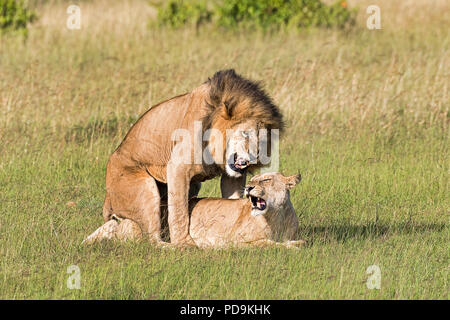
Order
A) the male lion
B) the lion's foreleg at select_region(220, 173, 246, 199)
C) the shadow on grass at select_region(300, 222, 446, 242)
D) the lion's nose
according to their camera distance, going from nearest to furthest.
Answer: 1. the lion's nose
2. the male lion
3. the shadow on grass at select_region(300, 222, 446, 242)
4. the lion's foreleg at select_region(220, 173, 246, 199)

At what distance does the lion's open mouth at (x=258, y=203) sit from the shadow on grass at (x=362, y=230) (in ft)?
1.82

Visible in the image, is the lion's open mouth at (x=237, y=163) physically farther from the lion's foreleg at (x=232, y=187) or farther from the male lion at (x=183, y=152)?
the lion's foreleg at (x=232, y=187)

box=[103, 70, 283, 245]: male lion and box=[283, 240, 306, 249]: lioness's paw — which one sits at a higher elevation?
box=[103, 70, 283, 245]: male lion

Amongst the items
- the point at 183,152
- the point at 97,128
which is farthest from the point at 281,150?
the point at 183,152

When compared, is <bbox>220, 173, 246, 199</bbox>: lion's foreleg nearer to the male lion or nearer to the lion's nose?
the male lion

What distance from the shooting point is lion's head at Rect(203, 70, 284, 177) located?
6504 mm

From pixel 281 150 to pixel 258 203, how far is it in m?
3.41

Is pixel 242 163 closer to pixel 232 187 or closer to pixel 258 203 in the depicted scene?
pixel 258 203

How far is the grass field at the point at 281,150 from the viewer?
5820mm

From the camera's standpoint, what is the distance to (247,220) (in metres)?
6.60

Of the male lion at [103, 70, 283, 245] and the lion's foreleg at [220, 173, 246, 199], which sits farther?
the lion's foreleg at [220, 173, 246, 199]

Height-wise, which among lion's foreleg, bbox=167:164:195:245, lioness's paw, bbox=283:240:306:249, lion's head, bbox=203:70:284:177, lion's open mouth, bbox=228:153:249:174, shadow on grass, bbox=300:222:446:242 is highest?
lion's head, bbox=203:70:284:177

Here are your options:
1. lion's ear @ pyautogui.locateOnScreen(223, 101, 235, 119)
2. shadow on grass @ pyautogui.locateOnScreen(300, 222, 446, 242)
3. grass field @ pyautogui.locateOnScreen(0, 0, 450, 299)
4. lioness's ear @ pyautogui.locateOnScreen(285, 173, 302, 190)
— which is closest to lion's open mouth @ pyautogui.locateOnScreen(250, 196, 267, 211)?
lioness's ear @ pyautogui.locateOnScreen(285, 173, 302, 190)
